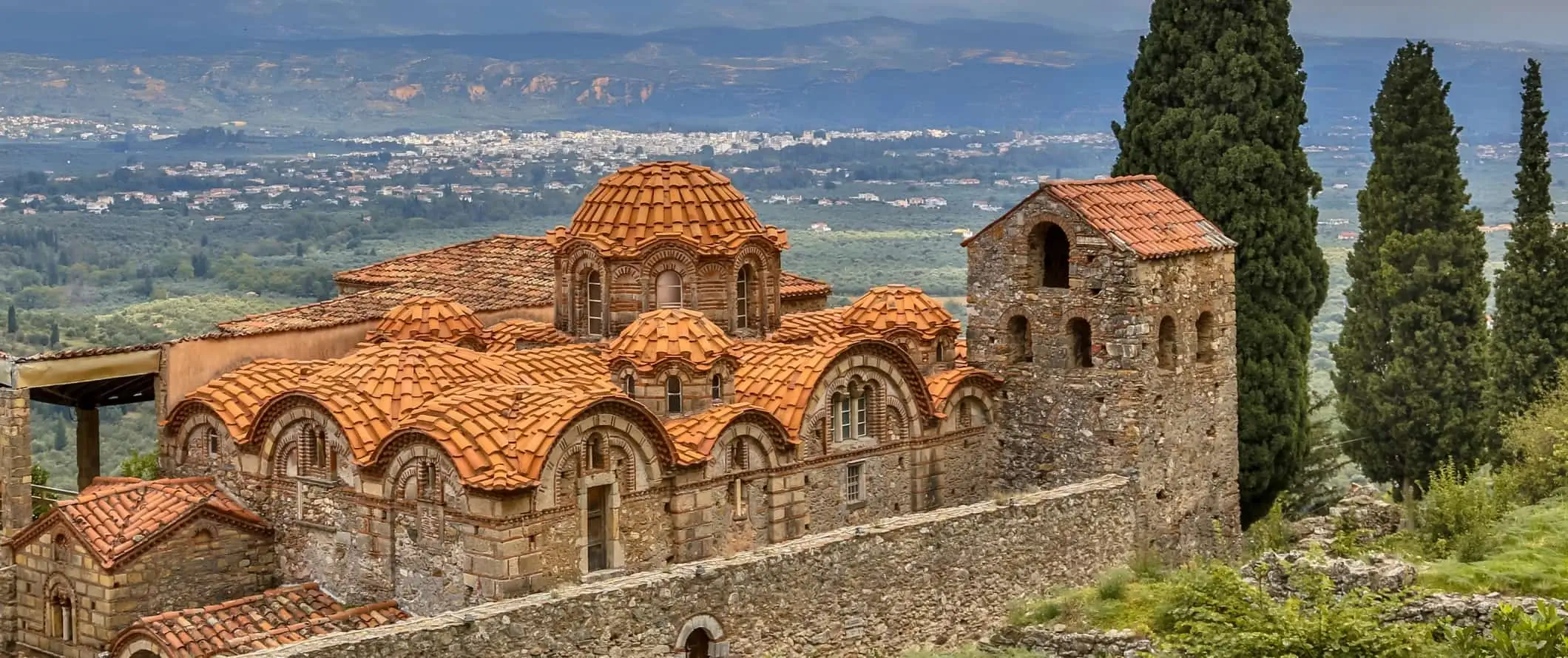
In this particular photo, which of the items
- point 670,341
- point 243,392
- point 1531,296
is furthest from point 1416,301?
point 243,392

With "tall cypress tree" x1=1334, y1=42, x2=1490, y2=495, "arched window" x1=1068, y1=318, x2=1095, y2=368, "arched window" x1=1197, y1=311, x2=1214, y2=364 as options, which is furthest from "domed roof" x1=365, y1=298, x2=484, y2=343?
"tall cypress tree" x1=1334, y1=42, x2=1490, y2=495

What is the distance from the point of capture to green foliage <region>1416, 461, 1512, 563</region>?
24.5 m

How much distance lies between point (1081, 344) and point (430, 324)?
889 cm

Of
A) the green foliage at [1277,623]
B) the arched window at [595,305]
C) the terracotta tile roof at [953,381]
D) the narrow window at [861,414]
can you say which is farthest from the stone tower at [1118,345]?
the green foliage at [1277,623]

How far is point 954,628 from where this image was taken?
25.4 m

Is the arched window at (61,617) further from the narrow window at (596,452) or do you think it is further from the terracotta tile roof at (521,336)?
the terracotta tile roof at (521,336)

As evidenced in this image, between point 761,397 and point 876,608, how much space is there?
4059 mm

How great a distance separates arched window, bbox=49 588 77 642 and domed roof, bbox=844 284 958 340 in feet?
36.5

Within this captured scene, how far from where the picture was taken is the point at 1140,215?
96.3ft

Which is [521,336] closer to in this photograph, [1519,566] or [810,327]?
[810,327]

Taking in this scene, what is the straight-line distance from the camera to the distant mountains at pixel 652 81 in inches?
4129

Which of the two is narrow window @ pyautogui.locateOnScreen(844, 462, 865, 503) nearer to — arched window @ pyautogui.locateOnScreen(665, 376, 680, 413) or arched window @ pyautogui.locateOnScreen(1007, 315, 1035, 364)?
arched window @ pyautogui.locateOnScreen(665, 376, 680, 413)

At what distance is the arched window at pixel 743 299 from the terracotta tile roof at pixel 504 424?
5.23 metres

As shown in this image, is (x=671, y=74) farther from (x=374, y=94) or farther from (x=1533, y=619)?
(x=1533, y=619)
